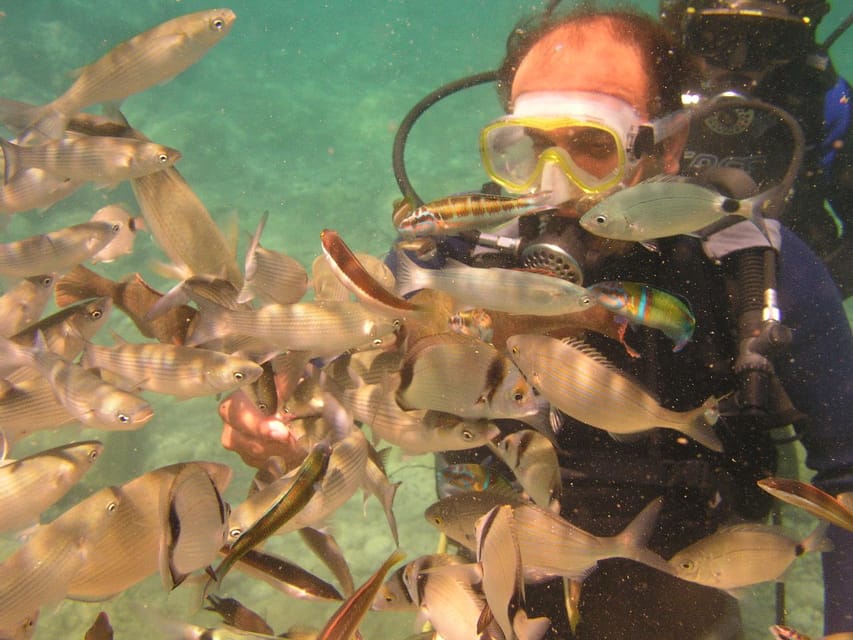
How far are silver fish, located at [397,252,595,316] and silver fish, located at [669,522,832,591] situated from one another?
3.34 feet

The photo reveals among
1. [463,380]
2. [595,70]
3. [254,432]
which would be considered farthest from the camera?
[595,70]

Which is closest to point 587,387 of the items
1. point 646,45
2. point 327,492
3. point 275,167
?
point 327,492

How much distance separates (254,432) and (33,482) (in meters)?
0.71

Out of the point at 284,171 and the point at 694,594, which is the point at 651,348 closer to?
the point at 694,594

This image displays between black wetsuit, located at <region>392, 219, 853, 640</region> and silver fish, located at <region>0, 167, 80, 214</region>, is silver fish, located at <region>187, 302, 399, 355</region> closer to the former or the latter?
silver fish, located at <region>0, 167, 80, 214</region>

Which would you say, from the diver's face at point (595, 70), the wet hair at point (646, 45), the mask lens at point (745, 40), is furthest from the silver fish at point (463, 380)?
the mask lens at point (745, 40)

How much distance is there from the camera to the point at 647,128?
2.22m

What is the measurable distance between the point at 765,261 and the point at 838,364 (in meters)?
0.70

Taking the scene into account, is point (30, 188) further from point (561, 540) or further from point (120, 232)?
point (561, 540)

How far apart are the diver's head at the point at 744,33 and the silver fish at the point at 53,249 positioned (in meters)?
4.03

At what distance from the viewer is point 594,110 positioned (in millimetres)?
2242

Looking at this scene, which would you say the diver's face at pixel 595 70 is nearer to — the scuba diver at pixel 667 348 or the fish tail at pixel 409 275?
the scuba diver at pixel 667 348

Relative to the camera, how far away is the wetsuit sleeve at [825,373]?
2410 mm

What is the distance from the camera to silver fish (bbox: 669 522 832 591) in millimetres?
1780
